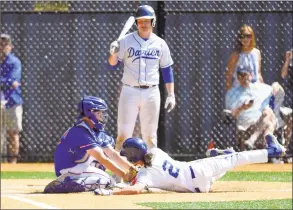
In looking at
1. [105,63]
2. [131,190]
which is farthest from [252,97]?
[131,190]

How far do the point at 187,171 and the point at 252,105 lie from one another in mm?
5053

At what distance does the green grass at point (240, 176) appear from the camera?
12065mm

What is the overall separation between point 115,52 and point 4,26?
14.6 ft

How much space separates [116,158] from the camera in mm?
9664

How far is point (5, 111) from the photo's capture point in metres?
14.9

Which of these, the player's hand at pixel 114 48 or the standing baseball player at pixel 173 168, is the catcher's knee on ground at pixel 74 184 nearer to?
the standing baseball player at pixel 173 168

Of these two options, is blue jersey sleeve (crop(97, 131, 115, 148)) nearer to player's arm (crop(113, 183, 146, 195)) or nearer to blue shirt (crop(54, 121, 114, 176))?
blue shirt (crop(54, 121, 114, 176))

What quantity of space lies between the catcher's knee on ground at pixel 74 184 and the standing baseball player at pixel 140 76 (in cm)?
156

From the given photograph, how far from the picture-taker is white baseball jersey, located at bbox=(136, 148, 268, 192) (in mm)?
9469

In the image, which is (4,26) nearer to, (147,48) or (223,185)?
(147,48)

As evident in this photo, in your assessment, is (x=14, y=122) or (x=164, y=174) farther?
(x=14, y=122)

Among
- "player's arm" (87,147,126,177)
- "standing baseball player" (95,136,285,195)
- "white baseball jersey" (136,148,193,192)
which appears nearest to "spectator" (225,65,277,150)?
"standing baseball player" (95,136,285,195)

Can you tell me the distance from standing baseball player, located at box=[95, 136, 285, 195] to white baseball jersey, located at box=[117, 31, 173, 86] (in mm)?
1703

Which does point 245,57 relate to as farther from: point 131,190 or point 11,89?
point 131,190
